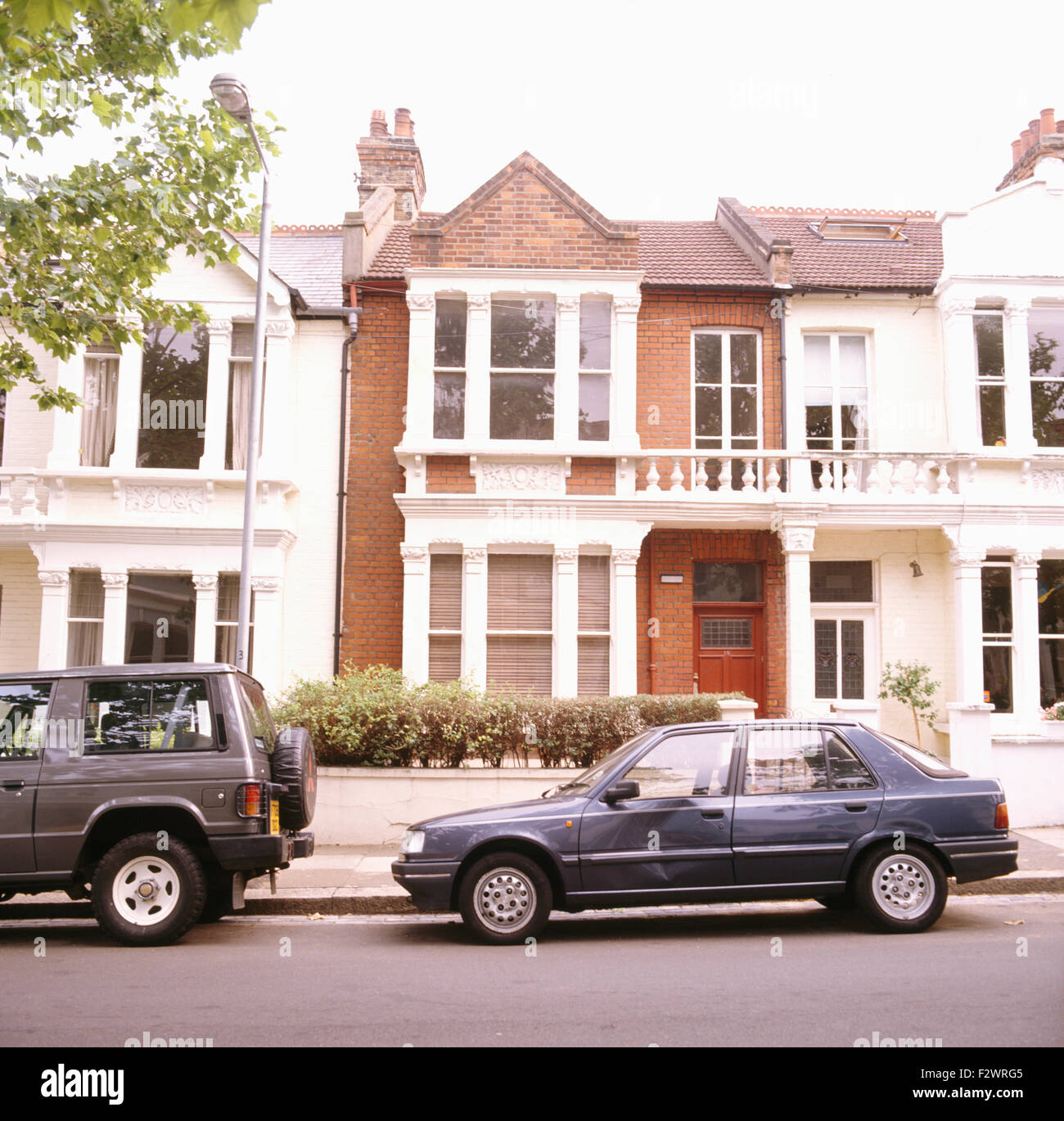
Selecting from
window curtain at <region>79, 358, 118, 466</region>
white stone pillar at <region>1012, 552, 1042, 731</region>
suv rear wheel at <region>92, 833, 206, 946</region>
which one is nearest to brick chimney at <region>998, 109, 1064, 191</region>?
white stone pillar at <region>1012, 552, 1042, 731</region>

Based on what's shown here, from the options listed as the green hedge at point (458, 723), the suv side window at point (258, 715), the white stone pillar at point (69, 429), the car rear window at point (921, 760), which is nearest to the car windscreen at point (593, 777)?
the car rear window at point (921, 760)

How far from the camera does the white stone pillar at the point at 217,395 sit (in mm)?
15086

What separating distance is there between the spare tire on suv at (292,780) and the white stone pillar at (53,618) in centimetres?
805

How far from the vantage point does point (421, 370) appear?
1508 cm

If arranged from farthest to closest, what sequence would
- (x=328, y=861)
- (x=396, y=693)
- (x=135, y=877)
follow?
(x=396, y=693), (x=328, y=861), (x=135, y=877)

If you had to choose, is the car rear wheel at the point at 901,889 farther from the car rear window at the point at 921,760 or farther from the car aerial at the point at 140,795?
the car aerial at the point at 140,795

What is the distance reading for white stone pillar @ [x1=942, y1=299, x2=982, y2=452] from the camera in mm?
15320

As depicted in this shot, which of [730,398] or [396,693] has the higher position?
[730,398]

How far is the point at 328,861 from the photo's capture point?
33.9ft

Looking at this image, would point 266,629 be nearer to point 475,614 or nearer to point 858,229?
point 475,614

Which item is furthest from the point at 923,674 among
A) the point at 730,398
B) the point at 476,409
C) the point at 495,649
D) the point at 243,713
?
the point at 243,713

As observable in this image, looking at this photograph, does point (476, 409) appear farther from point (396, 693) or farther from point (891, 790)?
point (891, 790)

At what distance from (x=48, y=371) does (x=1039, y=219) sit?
14.9 meters

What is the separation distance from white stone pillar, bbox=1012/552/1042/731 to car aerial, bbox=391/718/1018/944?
313 inches
